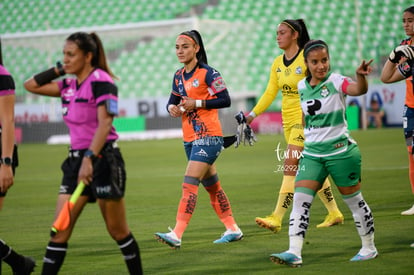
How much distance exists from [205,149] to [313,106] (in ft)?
6.04

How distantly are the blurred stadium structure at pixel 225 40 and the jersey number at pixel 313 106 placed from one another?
1034 inches

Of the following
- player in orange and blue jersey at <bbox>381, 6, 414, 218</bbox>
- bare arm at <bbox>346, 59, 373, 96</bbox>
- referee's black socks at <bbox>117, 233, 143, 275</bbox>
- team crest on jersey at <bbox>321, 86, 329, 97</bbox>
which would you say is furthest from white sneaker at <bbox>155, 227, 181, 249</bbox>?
player in orange and blue jersey at <bbox>381, 6, 414, 218</bbox>

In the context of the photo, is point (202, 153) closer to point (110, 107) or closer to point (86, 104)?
point (86, 104)

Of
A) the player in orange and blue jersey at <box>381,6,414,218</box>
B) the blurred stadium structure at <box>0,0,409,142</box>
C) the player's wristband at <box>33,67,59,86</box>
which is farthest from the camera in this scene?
the blurred stadium structure at <box>0,0,409,142</box>

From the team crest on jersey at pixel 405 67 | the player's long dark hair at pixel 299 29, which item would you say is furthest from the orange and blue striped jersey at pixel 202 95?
the team crest on jersey at pixel 405 67

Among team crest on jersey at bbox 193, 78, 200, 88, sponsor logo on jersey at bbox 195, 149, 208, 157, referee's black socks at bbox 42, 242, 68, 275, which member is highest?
team crest on jersey at bbox 193, 78, 200, 88

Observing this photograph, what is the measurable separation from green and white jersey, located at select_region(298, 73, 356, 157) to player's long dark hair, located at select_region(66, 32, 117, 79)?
204 cm

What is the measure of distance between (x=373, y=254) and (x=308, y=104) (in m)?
1.56

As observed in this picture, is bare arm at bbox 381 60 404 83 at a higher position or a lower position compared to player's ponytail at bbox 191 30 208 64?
lower

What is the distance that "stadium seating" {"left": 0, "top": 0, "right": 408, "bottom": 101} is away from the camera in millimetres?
36031

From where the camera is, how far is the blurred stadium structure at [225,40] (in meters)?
35.9

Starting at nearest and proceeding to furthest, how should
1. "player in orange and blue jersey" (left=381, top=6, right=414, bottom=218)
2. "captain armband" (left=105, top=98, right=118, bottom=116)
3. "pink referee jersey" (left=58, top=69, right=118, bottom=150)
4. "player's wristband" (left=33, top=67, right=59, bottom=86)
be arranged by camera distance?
"captain armband" (left=105, top=98, right=118, bottom=116), "pink referee jersey" (left=58, top=69, right=118, bottom=150), "player's wristband" (left=33, top=67, right=59, bottom=86), "player in orange and blue jersey" (left=381, top=6, right=414, bottom=218)

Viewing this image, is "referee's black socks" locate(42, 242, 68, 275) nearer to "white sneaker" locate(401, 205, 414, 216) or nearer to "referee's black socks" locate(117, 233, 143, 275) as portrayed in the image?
"referee's black socks" locate(117, 233, 143, 275)

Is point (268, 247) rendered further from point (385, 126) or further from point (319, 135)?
point (385, 126)
